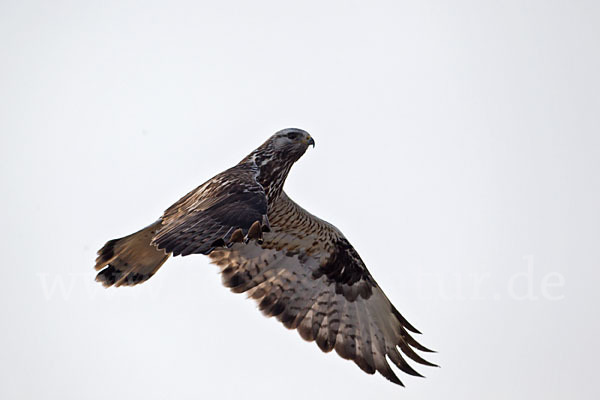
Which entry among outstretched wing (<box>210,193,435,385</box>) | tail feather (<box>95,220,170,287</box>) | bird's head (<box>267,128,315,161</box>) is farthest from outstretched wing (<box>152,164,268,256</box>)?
outstretched wing (<box>210,193,435,385</box>)

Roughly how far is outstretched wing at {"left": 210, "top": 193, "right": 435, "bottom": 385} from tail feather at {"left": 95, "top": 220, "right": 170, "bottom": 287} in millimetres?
1108

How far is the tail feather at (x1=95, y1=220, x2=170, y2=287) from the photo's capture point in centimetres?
834

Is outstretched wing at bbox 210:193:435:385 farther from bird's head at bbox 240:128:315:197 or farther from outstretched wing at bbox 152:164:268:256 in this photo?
outstretched wing at bbox 152:164:268:256

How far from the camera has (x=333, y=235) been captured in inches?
361

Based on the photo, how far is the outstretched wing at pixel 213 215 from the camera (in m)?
6.41

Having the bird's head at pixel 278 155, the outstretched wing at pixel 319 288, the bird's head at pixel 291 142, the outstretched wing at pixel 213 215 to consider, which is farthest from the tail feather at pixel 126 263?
the bird's head at pixel 291 142

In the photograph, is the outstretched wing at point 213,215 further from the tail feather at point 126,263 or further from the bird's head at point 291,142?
the bird's head at point 291,142

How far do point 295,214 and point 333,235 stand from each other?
0.58 m

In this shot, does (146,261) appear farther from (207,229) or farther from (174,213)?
(207,229)

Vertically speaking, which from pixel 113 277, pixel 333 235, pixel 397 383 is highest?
pixel 333 235

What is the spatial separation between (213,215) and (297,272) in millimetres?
2705

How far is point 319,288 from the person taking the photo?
932 centimetres

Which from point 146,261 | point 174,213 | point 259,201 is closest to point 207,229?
point 259,201

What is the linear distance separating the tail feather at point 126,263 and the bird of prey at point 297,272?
0.01m
